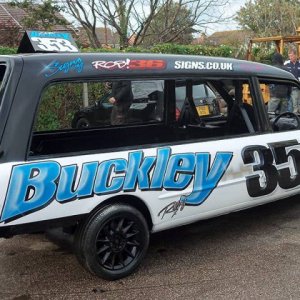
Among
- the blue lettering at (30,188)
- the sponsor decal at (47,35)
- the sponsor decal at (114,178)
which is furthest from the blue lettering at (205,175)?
the sponsor decal at (47,35)

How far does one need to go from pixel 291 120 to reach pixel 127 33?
49.9ft

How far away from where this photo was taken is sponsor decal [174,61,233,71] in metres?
4.09

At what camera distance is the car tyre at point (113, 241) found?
3.59 meters

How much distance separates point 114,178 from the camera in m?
3.60

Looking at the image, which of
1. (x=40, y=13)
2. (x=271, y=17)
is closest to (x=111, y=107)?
(x=40, y=13)

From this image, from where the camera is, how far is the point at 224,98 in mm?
4715

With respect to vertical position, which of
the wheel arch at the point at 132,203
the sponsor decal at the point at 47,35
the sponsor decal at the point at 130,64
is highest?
the sponsor decal at the point at 47,35

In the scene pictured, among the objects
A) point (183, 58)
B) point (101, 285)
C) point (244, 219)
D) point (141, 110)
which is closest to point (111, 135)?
point (141, 110)

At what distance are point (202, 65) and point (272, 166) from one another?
3.91 feet

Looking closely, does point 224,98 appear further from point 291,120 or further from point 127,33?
point 127,33

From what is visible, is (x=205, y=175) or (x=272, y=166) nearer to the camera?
(x=205, y=175)

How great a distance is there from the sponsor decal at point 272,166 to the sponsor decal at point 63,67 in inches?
66.3
